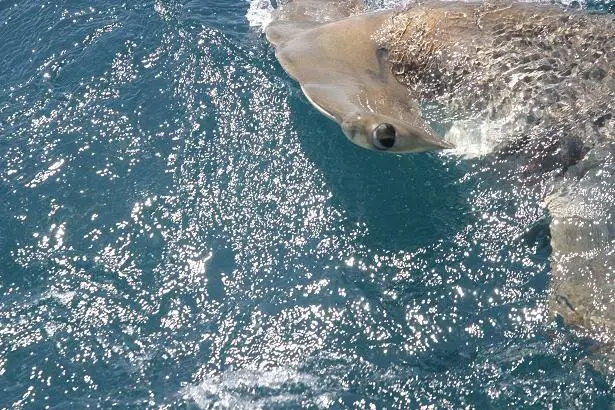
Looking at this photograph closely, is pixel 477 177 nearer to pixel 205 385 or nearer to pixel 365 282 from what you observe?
pixel 365 282

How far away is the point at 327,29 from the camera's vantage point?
5.34 m

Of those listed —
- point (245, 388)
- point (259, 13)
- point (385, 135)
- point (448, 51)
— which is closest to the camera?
point (385, 135)

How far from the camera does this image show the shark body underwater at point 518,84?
4535 mm

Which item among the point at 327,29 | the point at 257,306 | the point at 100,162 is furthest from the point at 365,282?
the point at 100,162

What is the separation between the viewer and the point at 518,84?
5078mm

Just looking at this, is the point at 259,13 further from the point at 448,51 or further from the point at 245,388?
the point at 245,388

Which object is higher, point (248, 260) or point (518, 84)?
point (518, 84)

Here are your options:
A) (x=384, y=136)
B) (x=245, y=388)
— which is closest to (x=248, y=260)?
(x=245, y=388)

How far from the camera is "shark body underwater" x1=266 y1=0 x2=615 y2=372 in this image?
454 centimetres

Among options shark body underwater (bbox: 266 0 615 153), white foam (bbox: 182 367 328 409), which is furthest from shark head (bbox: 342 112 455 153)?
white foam (bbox: 182 367 328 409)

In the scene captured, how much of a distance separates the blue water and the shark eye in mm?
1152

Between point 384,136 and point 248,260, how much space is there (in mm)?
1551

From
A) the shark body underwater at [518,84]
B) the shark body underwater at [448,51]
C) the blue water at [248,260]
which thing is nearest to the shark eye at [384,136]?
the shark body underwater at [518,84]

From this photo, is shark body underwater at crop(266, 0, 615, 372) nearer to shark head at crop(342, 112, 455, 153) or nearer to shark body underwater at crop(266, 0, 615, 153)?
shark body underwater at crop(266, 0, 615, 153)
